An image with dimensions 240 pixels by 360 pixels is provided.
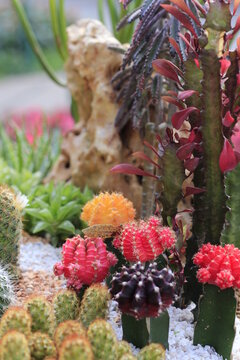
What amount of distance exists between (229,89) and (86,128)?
1.82 metres

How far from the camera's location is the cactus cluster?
1.99 m

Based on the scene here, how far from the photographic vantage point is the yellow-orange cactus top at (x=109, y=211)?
256 centimetres

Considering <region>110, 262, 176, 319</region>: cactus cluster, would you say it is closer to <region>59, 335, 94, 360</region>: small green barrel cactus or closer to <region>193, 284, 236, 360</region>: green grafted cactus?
<region>193, 284, 236, 360</region>: green grafted cactus

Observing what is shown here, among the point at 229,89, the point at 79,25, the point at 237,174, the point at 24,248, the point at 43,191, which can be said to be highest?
the point at 79,25

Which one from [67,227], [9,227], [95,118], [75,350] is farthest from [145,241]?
[95,118]

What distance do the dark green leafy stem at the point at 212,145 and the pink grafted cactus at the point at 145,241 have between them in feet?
0.79

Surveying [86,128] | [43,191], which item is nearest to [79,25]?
[86,128]

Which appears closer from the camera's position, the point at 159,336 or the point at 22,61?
the point at 159,336

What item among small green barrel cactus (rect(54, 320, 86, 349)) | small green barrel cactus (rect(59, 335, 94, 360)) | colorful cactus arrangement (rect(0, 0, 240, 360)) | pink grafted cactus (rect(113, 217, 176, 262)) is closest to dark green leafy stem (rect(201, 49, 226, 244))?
colorful cactus arrangement (rect(0, 0, 240, 360))

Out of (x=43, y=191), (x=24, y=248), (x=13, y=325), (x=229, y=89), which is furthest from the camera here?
(x=43, y=191)

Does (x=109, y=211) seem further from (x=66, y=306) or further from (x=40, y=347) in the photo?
(x=40, y=347)

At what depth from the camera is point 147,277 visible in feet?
6.64

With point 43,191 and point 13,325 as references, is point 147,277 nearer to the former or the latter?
point 13,325

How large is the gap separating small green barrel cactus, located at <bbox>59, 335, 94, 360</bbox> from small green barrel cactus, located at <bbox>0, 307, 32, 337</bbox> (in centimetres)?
28
